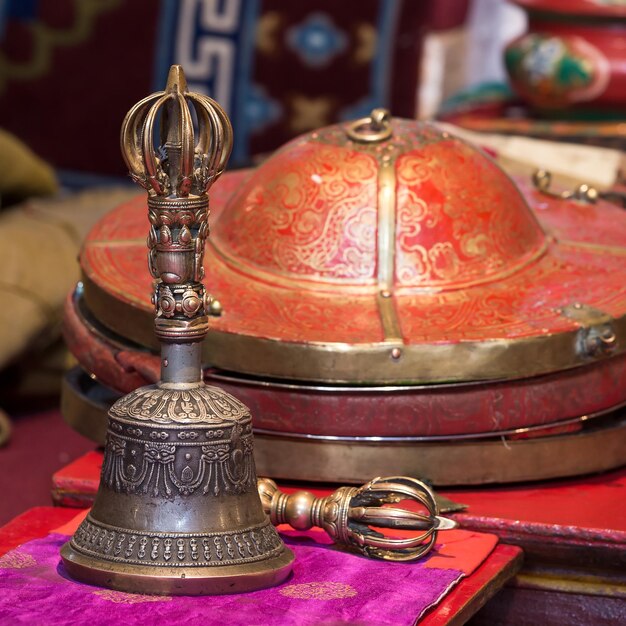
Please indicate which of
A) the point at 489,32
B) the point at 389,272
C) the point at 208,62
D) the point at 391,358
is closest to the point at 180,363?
the point at 391,358

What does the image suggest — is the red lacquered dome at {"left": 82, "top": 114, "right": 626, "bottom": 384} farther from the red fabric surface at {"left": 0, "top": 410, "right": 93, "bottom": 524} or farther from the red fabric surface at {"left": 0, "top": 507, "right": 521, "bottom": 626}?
the red fabric surface at {"left": 0, "top": 410, "right": 93, "bottom": 524}

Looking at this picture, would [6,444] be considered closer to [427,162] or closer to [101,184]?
[427,162]

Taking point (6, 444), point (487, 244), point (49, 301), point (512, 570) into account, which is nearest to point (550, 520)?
point (512, 570)

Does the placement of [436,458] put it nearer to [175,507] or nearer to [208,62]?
[175,507]

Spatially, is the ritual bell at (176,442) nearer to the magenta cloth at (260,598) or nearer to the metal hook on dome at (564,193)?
the magenta cloth at (260,598)

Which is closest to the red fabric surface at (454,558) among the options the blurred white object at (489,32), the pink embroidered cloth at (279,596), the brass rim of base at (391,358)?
the pink embroidered cloth at (279,596)

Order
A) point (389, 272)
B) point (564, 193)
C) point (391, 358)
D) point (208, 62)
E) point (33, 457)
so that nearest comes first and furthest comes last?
point (391, 358)
point (389, 272)
point (564, 193)
point (33, 457)
point (208, 62)

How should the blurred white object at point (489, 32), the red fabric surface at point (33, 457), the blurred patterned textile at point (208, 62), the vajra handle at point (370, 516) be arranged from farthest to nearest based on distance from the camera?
the blurred white object at point (489, 32)
the blurred patterned textile at point (208, 62)
the red fabric surface at point (33, 457)
the vajra handle at point (370, 516)

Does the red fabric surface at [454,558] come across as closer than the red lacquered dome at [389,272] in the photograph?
Yes

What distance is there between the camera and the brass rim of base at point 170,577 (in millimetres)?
1202

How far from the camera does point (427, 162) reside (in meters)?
1.67

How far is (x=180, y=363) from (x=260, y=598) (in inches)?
8.6

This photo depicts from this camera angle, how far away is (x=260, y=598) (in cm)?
122

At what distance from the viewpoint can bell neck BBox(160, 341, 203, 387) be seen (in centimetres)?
124
